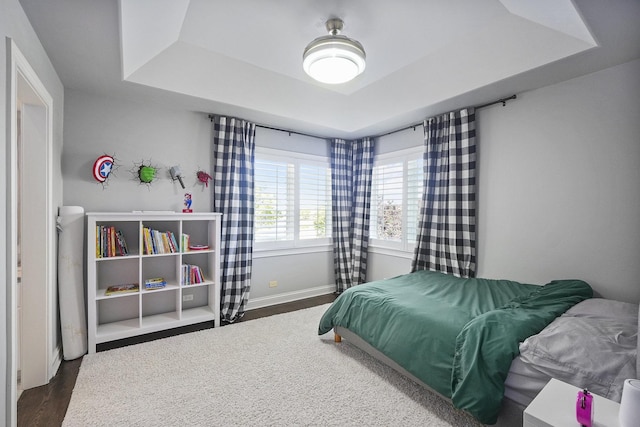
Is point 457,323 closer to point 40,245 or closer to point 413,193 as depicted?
point 413,193

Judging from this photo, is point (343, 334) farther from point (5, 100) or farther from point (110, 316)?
point (5, 100)

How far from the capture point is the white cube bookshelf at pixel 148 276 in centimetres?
260

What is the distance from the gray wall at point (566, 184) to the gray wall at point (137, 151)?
8.42ft

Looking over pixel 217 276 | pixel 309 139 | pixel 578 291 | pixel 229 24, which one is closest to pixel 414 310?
pixel 578 291

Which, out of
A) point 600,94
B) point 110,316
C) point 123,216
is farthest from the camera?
point 110,316

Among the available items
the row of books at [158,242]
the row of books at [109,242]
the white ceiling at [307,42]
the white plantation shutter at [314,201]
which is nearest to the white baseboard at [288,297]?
the white plantation shutter at [314,201]

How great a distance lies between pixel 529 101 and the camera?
8.96 feet

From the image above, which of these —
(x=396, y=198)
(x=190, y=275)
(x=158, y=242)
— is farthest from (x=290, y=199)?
(x=158, y=242)

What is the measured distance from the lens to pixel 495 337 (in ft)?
5.50

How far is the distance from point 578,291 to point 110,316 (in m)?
4.06

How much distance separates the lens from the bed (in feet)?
4.77

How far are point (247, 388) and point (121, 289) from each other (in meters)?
1.60

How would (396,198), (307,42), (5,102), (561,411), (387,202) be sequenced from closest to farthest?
(561,411)
(5,102)
(307,42)
(396,198)
(387,202)

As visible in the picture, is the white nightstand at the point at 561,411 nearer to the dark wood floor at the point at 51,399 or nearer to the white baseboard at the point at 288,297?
the dark wood floor at the point at 51,399
